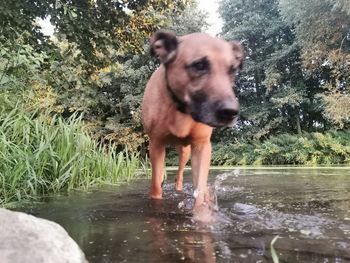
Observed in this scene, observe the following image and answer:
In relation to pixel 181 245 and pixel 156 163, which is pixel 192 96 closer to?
pixel 156 163

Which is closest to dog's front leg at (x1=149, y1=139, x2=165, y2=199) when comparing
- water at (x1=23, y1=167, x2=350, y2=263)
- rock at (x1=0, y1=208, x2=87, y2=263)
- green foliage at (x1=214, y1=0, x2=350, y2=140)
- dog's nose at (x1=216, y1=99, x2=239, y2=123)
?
water at (x1=23, y1=167, x2=350, y2=263)

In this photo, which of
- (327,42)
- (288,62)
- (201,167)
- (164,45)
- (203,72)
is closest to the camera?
(203,72)

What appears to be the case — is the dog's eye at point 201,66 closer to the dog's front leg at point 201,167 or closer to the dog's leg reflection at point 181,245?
the dog's front leg at point 201,167

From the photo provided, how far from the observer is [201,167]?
3373 millimetres

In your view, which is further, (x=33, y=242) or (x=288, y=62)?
(x=288, y=62)

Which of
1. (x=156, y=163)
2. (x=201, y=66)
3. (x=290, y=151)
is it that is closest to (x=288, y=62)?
(x=290, y=151)

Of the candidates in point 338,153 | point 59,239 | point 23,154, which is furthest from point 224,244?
point 338,153

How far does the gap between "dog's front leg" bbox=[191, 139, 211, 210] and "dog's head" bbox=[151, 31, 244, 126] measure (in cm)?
58

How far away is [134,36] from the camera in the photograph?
8.30 m

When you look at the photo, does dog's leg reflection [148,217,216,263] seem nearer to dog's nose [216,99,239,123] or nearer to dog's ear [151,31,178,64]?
dog's nose [216,99,239,123]

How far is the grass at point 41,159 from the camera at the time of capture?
377 cm

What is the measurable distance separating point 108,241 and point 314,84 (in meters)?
26.2

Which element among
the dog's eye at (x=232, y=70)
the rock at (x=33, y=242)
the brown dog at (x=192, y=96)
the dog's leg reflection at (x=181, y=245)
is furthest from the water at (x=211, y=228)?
the dog's eye at (x=232, y=70)

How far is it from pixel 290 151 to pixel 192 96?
66.4 feet
